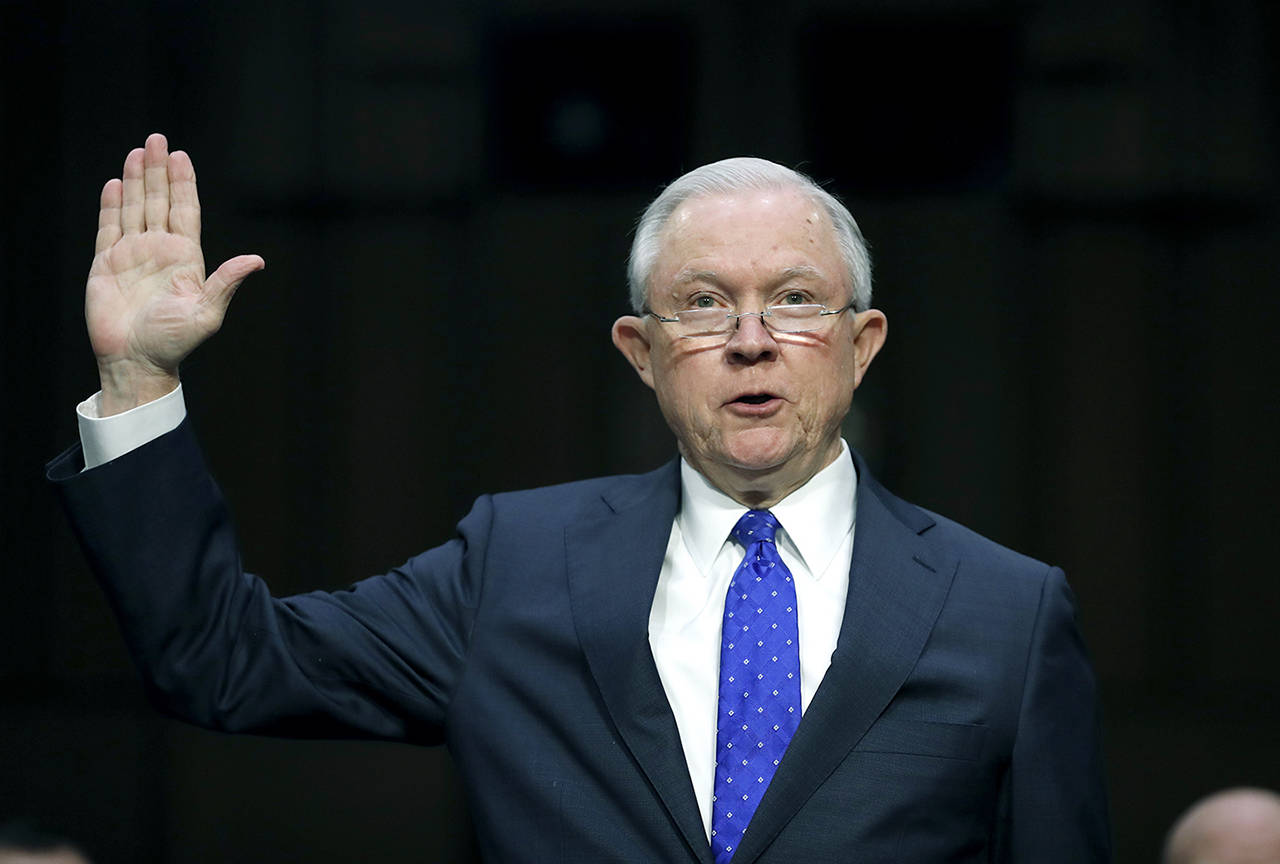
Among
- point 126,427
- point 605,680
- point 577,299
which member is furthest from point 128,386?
point 577,299

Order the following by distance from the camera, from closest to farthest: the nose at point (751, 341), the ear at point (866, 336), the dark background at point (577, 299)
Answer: the nose at point (751, 341)
the ear at point (866, 336)
the dark background at point (577, 299)

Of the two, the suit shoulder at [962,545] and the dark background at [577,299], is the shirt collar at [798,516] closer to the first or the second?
the suit shoulder at [962,545]

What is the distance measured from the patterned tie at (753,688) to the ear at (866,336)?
11.1 inches

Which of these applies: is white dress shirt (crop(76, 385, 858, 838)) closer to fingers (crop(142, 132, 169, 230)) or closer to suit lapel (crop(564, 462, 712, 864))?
suit lapel (crop(564, 462, 712, 864))

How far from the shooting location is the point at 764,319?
1840mm

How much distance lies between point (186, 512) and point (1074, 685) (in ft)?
→ 3.30

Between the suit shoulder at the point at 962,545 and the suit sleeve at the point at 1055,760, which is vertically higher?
the suit shoulder at the point at 962,545

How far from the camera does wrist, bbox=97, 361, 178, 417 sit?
1676 mm

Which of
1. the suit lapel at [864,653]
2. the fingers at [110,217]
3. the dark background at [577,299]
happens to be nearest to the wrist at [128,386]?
the fingers at [110,217]

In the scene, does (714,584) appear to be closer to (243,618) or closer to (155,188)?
(243,618)

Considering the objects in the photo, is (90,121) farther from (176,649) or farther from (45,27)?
(176,649)

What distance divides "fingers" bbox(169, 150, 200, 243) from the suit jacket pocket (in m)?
0.93

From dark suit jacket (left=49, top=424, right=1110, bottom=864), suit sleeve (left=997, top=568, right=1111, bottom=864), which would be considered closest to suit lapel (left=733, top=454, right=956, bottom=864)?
dark suit jacket (left=49, top=424, right=1110, bottom=864)

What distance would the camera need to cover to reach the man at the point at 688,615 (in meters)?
1.68
